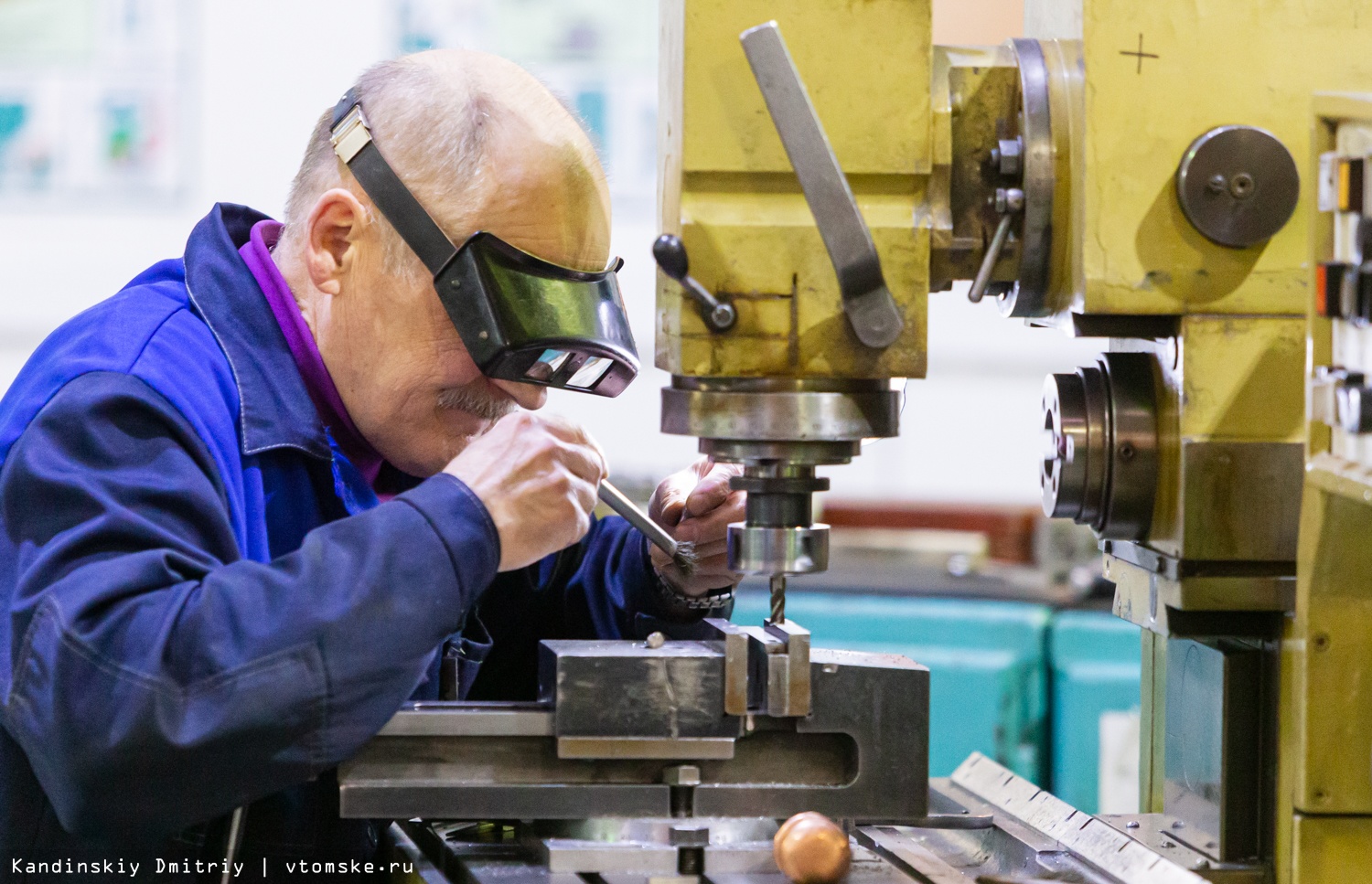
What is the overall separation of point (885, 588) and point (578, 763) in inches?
74.0

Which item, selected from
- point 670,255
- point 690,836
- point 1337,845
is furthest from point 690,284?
point 1337,845

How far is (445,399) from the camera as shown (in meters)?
1.43

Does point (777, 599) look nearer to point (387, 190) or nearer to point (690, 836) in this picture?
point (690, 836)

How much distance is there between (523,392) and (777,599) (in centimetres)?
37

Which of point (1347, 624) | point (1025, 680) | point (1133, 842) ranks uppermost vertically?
point (1347, 624)

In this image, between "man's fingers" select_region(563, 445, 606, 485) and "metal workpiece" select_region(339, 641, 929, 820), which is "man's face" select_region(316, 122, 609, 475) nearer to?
"man's fingers" select_region(563, 445, 606, 485)

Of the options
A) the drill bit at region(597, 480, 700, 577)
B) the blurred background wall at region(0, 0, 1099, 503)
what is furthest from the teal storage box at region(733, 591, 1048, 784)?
the drill bit at region(597, 480, 700, 577)

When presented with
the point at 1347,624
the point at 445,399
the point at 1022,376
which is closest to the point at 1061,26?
the point at 1347,624

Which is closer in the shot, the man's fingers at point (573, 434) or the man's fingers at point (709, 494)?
the man's fingers at point (573, 434)

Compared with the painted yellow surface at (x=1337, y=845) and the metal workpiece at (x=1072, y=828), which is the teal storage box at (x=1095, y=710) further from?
the painted yellow surface at (x=1337, y=845)

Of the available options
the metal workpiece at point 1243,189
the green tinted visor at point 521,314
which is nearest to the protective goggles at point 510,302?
the green tinted visor at point 521,314

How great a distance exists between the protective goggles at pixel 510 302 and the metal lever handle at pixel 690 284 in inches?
7.2

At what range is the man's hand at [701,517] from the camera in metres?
1.51

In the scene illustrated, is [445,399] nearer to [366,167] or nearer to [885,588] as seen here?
[366,167]
